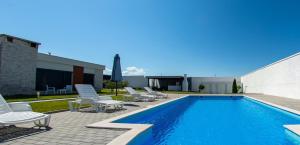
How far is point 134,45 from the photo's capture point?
24094 mm

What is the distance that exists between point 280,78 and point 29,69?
19906mm

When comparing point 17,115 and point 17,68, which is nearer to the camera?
point 17,115

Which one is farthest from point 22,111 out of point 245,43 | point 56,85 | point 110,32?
point 245,43

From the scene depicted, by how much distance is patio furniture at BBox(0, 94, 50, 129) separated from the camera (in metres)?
4.50

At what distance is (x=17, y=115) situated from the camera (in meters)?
4.86

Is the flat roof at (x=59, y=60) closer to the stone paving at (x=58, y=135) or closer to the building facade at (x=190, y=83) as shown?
the building facade at (x=190, y=83)

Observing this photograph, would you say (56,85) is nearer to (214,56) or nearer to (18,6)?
(18,6)

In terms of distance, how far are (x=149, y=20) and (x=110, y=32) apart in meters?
3.38

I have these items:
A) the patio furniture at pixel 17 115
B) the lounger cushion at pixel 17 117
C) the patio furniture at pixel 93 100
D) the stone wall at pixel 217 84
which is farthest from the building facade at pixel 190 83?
the lounger cushion at pixel 17 117

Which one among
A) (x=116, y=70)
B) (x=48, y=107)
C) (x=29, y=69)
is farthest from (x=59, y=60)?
(x=48, y=107)

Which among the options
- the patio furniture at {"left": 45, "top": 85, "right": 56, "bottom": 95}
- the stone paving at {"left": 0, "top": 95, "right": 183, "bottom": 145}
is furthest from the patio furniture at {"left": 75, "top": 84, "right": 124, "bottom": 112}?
the patio furniture at {"left": 45, "top": 85, "right": 56, "bottom": 95}

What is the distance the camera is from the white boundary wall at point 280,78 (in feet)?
53.8

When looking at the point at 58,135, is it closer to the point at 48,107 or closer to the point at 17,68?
the point at 48,107

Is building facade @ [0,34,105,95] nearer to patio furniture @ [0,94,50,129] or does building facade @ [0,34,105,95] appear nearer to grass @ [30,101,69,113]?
grass @ [30,101,69,113]
